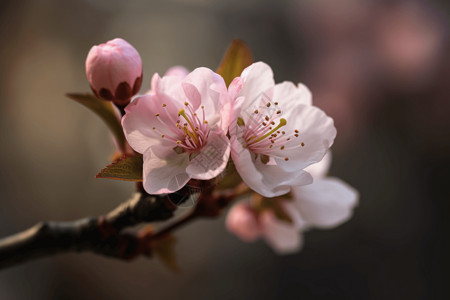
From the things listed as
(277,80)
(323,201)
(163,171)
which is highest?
(163,171)

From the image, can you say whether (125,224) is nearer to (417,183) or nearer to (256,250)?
(417,183)

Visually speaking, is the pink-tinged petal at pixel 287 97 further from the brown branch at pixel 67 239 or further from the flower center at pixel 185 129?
the brown branch at pixel 67 239

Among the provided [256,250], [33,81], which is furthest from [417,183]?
[33,81]

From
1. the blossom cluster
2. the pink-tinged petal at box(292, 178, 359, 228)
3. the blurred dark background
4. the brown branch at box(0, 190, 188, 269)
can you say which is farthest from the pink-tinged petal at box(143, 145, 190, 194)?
the blurred dark background

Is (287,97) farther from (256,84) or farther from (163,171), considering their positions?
(163,171)

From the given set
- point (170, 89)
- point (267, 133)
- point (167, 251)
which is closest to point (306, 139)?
point (267, 133)

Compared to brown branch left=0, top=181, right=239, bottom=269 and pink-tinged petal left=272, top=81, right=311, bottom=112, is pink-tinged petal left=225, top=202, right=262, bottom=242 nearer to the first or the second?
brown branch left=0, top=181, right=239, bottom=269

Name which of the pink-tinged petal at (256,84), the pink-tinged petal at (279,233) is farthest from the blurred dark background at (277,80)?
the pink-tinged petal at (256,84)
